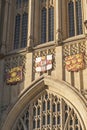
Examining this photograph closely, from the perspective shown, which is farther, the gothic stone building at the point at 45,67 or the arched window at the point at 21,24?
the arched window at the point at 21,24

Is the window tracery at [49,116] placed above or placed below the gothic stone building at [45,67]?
below

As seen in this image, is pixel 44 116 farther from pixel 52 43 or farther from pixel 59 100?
pixel 52 43

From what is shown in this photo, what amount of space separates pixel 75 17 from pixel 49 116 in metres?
7.34

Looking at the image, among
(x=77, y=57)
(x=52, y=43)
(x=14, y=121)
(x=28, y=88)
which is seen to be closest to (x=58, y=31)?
(x=52, y=43)

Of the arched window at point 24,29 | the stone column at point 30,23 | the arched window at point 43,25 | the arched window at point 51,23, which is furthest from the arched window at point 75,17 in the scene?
the arched window at point 24,29

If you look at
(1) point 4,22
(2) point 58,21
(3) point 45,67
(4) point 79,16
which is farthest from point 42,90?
(1) point 4,22

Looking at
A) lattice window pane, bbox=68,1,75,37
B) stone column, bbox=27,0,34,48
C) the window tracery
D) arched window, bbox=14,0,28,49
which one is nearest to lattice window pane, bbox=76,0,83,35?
lattice window pane, bbox=68,1,75,37

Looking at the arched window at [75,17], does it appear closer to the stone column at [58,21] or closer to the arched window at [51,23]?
the stone column at [58,21]

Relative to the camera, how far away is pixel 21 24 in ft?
103

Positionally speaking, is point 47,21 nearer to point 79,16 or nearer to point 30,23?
point 30,23

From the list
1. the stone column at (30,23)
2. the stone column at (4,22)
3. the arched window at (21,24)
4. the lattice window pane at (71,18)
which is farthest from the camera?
the arched window at (21,24)

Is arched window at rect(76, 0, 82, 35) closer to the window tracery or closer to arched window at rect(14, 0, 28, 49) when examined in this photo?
arched window at rect(14, 0, 28, 49)

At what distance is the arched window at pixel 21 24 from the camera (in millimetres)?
30688

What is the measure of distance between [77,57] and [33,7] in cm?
616
